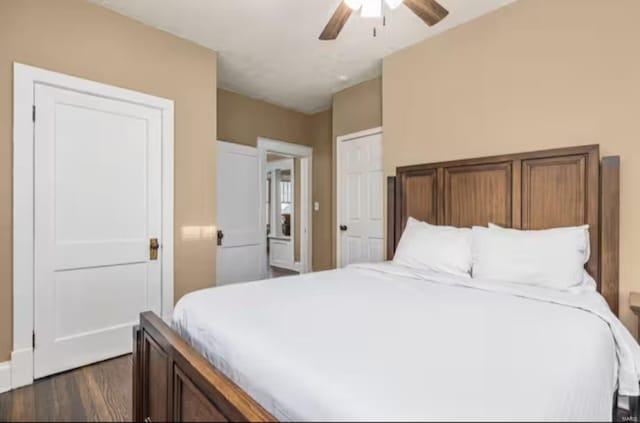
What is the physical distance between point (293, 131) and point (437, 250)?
10.9 feet

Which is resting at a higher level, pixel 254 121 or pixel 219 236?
pixel 254 121

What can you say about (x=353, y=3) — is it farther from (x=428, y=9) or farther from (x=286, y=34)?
(x=286, y=34)

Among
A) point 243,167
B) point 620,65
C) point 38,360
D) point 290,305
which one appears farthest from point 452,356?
point 243,167

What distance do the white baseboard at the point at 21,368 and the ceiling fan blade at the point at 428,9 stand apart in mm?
3283

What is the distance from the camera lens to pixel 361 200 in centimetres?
404

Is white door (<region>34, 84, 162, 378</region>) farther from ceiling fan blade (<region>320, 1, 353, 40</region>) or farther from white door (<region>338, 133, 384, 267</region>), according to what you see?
white door (<region>338, 133, 384, 267</region>)

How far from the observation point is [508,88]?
2.55 m

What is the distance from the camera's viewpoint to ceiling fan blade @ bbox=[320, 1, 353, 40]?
2.03 m

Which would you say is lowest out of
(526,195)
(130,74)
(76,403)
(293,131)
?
(76,403)

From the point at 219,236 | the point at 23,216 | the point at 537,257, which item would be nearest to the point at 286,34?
the point at 219,236

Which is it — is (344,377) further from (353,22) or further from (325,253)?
(325,253)

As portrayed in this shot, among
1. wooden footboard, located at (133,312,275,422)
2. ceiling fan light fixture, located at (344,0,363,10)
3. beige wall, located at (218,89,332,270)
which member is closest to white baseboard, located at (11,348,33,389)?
wooden footboard, located at (133,312,275,422)

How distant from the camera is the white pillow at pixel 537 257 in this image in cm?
187

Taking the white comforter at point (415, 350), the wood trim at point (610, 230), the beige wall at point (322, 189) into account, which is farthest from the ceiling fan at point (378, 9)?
the beige wall at point (322, 189)
